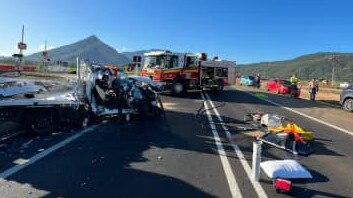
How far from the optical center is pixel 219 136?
39.9ft

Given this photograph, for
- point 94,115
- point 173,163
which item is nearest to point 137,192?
point 173,163

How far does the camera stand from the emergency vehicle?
2767 cm

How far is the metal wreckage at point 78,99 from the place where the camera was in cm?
1114

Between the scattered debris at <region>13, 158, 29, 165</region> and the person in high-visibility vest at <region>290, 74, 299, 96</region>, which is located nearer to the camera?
the scattered debris at <region>13, 158, 29, 165</region>

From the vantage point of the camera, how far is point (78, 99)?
1302 centimetres

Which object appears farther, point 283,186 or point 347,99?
point 347,99

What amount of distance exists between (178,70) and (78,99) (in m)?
15.6

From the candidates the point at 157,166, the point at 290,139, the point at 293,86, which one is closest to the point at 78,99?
the point at 157,166

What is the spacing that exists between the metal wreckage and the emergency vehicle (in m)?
10.4

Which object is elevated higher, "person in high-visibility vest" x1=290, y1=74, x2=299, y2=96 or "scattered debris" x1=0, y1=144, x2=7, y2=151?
"person in high-visibility vest" x1=290, y1=74, x2=299, y2=96

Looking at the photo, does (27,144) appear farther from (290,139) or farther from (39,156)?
(290,139)

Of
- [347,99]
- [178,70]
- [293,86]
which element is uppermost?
[178,70]

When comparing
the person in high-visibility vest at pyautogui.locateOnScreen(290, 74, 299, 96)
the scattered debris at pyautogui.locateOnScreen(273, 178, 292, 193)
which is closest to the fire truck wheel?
the person in high-visibility vest at pyautogui.locateOnScreen(290, 74, 299, 96)

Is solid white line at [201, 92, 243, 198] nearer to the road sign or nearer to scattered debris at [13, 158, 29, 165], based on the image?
scattered debris at [13, 158, 29, 165]
